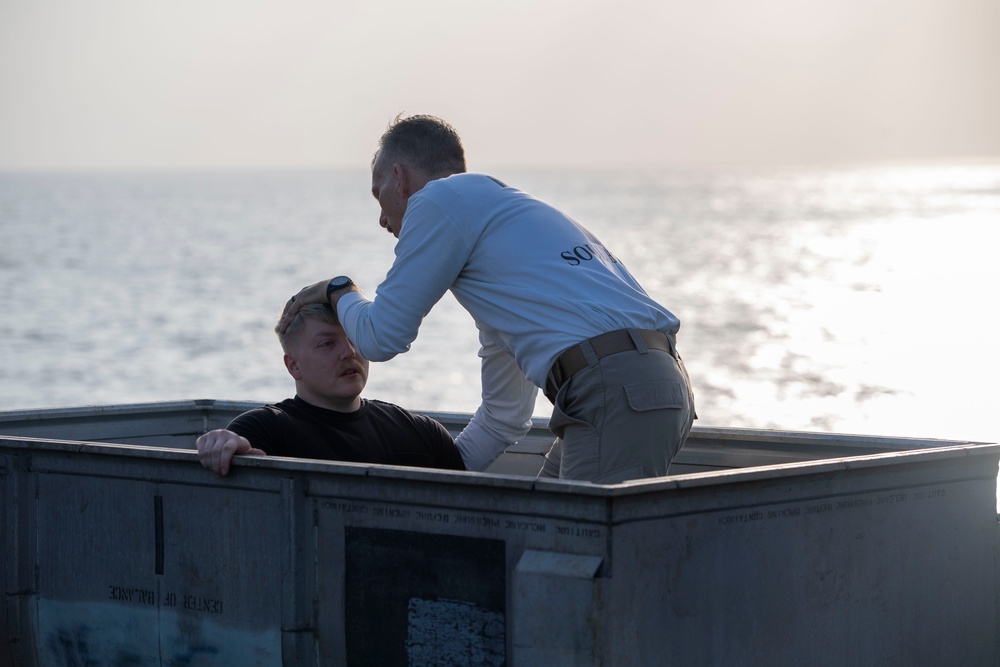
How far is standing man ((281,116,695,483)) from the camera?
403 centimetres

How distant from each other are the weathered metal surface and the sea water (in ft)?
45.4

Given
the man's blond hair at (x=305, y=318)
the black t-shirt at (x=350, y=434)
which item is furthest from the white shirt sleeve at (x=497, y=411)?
the man's blond hair at (x=305, y=318)

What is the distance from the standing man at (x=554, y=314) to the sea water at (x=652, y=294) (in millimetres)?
14136

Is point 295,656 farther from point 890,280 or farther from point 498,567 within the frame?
point 890,280

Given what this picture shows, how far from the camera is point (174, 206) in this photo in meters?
99.8

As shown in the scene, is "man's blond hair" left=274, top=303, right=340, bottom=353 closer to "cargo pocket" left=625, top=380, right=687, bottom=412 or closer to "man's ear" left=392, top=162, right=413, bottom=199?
"man's ear" left=392, top=162, right=413, bottom=199

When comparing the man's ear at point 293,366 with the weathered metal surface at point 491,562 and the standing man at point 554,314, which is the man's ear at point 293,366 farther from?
the weathered metal surface at point 491,562

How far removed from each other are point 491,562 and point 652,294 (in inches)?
1401

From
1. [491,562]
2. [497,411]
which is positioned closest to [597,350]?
[491,562]

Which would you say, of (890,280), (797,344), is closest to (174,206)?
(890,280)

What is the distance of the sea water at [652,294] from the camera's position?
22656mm

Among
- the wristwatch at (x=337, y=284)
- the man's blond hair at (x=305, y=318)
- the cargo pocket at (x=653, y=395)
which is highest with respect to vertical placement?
the wristwatch at (x=337, y=284)

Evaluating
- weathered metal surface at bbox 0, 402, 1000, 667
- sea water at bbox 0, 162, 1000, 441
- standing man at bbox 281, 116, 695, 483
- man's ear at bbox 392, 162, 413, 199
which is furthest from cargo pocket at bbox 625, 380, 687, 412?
sea water at bbox 0, 162, 1000, 441

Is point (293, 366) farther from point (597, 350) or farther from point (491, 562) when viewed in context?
point (491, 562)
